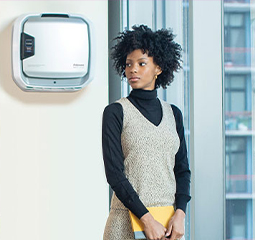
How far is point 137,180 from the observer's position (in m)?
1.35

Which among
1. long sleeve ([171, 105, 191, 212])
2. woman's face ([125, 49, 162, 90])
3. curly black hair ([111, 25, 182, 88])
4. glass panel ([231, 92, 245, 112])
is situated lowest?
long sleeve ([171, 105, 191, 212])

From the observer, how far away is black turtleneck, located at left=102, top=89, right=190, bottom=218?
4.29ft

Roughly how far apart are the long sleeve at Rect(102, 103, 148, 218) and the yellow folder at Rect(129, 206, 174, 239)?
0.08ft

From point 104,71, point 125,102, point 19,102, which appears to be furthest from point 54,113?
point 125,102

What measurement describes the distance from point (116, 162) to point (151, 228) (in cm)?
20

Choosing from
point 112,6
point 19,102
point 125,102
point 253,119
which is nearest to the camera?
point 253,119

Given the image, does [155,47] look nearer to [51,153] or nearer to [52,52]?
[52,52]

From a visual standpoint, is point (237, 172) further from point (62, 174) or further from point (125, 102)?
point (62, 174)

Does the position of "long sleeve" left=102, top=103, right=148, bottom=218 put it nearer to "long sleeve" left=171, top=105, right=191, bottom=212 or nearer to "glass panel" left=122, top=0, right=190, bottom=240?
"long sleeve" left=171, top=105, right=191, bottom=212

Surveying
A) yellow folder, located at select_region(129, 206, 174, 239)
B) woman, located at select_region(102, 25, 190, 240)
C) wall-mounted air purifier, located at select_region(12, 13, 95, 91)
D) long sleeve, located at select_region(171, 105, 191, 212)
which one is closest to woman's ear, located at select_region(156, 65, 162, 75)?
woman, located at select_region(102, 25, 190, 240)

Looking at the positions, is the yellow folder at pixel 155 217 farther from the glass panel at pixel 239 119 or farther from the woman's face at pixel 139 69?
the woman's face at pixel 139 69

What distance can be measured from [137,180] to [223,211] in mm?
291

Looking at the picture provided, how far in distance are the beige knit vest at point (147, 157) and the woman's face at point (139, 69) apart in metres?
0.07

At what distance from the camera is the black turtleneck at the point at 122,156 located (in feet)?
4.29
